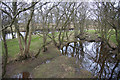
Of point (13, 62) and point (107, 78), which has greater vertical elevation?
point (13, 62)

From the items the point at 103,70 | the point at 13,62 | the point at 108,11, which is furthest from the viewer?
the point at 108,11

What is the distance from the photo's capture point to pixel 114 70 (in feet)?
23.4

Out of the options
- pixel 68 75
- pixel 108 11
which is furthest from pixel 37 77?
pixel 108 11

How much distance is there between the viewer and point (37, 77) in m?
6.02

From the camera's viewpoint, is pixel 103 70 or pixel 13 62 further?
pixel 13 62

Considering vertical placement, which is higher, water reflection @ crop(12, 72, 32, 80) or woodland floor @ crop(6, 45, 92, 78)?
woodland floor @ crop(6, 45, 92, 78)

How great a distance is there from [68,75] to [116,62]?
6.10 meters

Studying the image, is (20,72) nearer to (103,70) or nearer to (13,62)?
(13,62)

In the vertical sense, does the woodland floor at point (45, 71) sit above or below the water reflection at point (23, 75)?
above

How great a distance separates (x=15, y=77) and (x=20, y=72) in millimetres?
602

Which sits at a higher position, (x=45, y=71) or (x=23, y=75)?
(x=45, y=71)

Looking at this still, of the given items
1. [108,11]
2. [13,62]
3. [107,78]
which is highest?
[108,11]

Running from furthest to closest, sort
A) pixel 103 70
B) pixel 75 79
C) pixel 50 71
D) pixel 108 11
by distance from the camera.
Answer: pixel 108 11 < pixel 103 70 < pixel 50 71 < pixel 75 79

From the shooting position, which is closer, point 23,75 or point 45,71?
point 23,75
